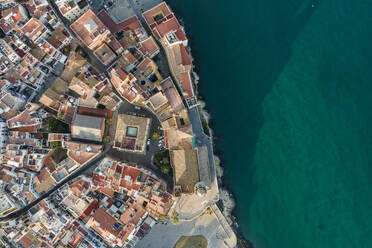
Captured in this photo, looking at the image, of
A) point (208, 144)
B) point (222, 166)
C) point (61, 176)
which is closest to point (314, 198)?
point (222, 166)

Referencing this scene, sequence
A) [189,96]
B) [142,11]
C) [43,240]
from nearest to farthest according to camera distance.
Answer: [43,240] → [189,96] → [142,11]

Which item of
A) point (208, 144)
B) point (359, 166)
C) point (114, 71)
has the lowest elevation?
point (359, 166)

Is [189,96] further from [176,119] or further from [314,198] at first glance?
[314,198]

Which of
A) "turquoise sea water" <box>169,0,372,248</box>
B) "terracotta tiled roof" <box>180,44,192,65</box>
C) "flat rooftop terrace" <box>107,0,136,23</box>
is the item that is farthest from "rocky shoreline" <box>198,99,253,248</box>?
"flat rooftop terrace" <box>107,0,136,23</box>

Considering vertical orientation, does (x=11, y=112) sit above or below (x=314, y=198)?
above

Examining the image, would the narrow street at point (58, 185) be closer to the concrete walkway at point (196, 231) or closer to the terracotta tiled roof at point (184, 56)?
the concrete walkway at point (196, 231)

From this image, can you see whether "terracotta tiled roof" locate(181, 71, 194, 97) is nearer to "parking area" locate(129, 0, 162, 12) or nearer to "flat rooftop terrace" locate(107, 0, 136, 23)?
"parking area" locate(129, 0, 162, 12)

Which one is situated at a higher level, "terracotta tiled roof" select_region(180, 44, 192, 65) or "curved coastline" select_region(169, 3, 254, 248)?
"terracotta tiled roof" select_region(180, 44, 192, 65)

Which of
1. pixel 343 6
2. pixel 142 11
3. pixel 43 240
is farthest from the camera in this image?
pixel 343 6

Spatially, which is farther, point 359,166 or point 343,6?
point 343,6

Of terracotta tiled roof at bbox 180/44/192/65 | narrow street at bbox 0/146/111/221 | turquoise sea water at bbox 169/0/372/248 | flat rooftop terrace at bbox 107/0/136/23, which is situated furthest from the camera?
turquoise sea water at bbox 169/0/372/248
